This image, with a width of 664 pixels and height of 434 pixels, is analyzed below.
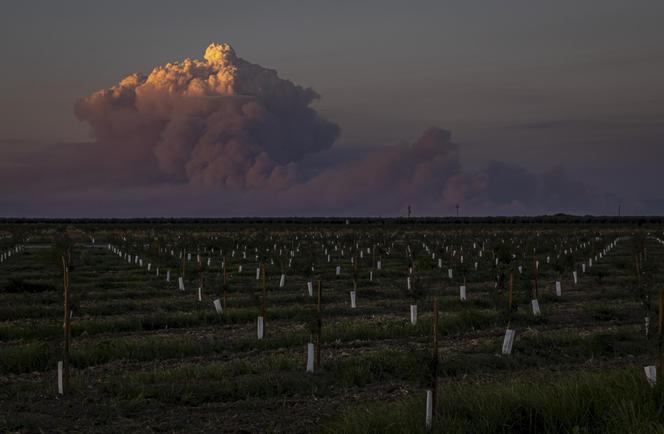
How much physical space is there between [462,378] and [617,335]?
19.9 feet

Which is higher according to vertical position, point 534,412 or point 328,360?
point 534,412

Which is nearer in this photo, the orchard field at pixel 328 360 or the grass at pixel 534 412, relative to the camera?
the grass at pixel 534 412

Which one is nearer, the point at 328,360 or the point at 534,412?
the point at 534,412

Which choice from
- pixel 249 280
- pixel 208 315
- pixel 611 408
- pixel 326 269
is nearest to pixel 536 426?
pixel 611 408

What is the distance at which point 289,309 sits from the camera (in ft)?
78.6

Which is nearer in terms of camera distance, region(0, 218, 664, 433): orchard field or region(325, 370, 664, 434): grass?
region(325, 370, 664, 434): grass

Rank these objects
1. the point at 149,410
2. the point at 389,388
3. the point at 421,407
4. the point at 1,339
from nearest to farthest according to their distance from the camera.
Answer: the point at 421,407 → the point at 149,410 → the point at 389,388 → the point at 1,339

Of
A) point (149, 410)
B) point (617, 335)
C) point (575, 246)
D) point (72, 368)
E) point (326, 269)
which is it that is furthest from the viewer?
point (575, 246)

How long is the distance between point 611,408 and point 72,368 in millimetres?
10871

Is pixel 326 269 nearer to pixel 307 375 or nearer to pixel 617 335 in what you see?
pixel 617 335

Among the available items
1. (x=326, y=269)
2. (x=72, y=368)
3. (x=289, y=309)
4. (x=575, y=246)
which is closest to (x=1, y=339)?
(x=72, y=368)

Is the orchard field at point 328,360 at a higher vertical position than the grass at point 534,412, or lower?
lower

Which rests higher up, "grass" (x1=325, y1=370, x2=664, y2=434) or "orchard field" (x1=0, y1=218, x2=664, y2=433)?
"grass" (x1=325, y1=370, x2=664, y2=434)

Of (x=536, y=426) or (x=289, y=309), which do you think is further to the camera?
(x=289, y=309)
